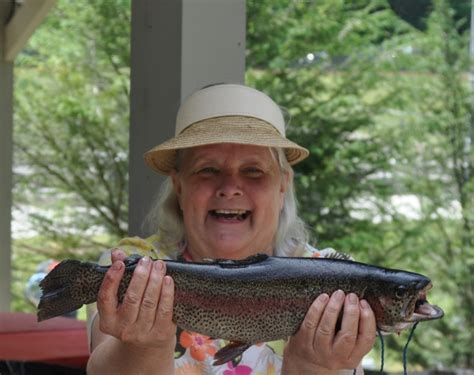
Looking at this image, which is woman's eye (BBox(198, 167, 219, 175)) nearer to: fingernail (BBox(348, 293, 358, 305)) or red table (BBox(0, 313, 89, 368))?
fingernail (BBox(348, 293, 358, 305))

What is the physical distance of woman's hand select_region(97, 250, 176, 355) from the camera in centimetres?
212

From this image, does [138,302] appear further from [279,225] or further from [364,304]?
[279,225]

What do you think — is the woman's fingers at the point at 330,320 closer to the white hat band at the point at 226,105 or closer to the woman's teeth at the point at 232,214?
the woman's teeth at the point at 232,214

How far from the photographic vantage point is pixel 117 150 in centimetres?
1328

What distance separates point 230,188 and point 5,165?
23.0 feet

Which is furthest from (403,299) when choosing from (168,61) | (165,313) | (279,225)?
(168,61)

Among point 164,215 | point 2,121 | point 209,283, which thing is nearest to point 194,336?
point 164,215

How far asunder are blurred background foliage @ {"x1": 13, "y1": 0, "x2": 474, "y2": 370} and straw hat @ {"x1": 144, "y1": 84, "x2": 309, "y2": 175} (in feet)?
29.4

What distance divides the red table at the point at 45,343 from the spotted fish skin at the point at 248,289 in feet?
8.20

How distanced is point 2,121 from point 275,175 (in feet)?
21.8

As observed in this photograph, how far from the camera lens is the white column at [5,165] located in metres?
8.95

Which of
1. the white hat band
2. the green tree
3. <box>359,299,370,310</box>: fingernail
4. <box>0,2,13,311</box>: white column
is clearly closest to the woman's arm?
<box>359,299,370,310</box>: fingernail

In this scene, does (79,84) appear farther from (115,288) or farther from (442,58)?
(115,288)

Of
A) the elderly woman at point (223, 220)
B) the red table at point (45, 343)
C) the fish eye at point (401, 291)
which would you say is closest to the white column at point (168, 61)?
the elderly woman at point (223, 220)
